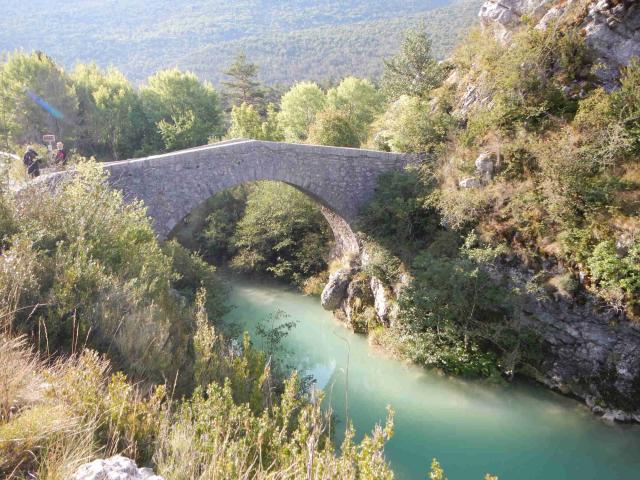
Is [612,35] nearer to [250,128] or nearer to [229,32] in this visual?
[250,128]

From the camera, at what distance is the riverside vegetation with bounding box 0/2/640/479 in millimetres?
2619

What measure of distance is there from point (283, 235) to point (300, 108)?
32.3 ft

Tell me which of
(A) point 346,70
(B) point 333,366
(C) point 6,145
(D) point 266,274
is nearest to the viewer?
(B) point 333,366

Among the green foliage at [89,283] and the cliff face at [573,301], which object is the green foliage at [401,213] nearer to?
the cliff face at [573,301]

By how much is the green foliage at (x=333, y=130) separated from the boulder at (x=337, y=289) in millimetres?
5016

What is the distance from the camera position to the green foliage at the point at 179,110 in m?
20.6

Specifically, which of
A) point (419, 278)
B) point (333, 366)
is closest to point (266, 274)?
point (333, 366)

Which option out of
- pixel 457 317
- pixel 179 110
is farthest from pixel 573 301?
pixel 179 110

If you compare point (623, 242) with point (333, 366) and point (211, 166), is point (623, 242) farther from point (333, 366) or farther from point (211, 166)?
point (211, 166)

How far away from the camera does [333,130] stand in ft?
47.1

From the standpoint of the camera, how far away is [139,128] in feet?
70.2

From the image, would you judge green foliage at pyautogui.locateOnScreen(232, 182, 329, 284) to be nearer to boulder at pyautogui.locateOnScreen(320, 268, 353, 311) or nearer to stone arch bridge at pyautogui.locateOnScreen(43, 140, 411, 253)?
stone arch bridge at pyautogui.locateOnScreen(43, 140, 411, 253)

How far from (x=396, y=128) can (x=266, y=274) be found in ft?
22.5

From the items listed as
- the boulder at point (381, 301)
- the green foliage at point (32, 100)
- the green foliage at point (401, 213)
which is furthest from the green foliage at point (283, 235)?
the green foliage at point (32, 100)
